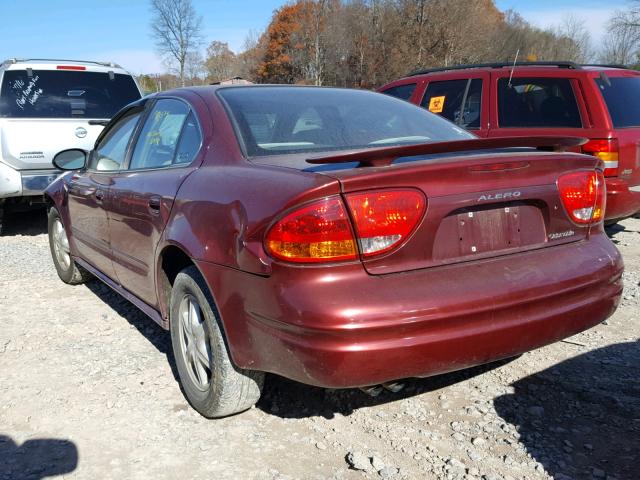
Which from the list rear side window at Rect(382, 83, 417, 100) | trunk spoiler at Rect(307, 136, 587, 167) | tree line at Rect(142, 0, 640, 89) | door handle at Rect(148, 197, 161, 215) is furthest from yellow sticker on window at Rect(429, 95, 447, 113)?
tree line at Rect(142, 0, 640, 89)

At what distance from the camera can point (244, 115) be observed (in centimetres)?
289

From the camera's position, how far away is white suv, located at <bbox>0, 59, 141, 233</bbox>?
22.6ft

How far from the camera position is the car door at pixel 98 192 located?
12.7ft

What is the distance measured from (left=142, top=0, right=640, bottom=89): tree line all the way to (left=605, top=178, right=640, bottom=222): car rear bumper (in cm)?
2652

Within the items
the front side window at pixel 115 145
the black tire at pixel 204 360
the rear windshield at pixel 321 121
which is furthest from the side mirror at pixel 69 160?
the black tire at pixel 204 360

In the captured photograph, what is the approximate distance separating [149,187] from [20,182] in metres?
4.55

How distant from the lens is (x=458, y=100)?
21.4 ft

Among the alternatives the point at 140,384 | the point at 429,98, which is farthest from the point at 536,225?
the point at 429,98

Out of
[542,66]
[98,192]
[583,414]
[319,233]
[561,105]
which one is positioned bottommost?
[583,414]

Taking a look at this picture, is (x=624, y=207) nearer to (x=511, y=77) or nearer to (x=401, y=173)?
(x=511, y=77)

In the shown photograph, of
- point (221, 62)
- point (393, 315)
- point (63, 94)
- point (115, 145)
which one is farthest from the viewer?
point (221, 62)

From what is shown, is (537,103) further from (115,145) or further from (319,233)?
(319,233)

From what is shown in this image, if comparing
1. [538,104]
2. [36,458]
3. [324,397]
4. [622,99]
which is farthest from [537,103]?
[36,458]

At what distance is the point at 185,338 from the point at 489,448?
154 cm
